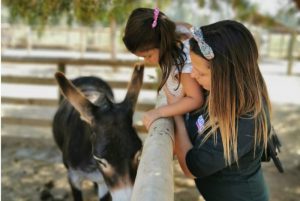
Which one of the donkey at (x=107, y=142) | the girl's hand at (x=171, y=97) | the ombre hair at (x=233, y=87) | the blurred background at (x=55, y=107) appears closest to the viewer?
the ombre hair at (x=233, y=87)

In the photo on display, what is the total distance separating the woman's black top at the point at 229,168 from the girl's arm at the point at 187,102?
0.09 m

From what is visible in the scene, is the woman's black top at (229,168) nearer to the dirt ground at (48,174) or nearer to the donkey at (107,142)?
the donkey at (107,142)

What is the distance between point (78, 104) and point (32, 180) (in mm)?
2431

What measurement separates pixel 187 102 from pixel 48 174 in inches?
134

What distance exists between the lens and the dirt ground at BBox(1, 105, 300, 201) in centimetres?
418

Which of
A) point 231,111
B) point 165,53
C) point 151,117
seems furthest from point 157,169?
point 165,53

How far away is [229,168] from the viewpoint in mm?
1678

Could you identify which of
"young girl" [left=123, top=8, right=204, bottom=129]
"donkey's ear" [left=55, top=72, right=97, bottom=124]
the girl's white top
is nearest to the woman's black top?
"young girl" [left=123, top=8, right=204, bottom=129]

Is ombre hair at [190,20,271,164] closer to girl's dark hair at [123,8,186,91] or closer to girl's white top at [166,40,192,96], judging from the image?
girl's white top at [166,40,192,96]

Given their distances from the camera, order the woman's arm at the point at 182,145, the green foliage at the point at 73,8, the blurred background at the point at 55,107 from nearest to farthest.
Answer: the woman's arm at the point at 182,145 < the green foliage at the point at 73,8 < the blurred background at the point at 55,107

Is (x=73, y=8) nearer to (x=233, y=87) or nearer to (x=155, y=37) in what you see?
(x=155, y=37)

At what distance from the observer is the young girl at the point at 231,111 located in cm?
156

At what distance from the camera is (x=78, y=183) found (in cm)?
339

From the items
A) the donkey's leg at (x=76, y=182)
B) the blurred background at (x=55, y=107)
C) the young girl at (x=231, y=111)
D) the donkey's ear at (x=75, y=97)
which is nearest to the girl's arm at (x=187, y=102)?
the young girl at (x=231, y=111)
